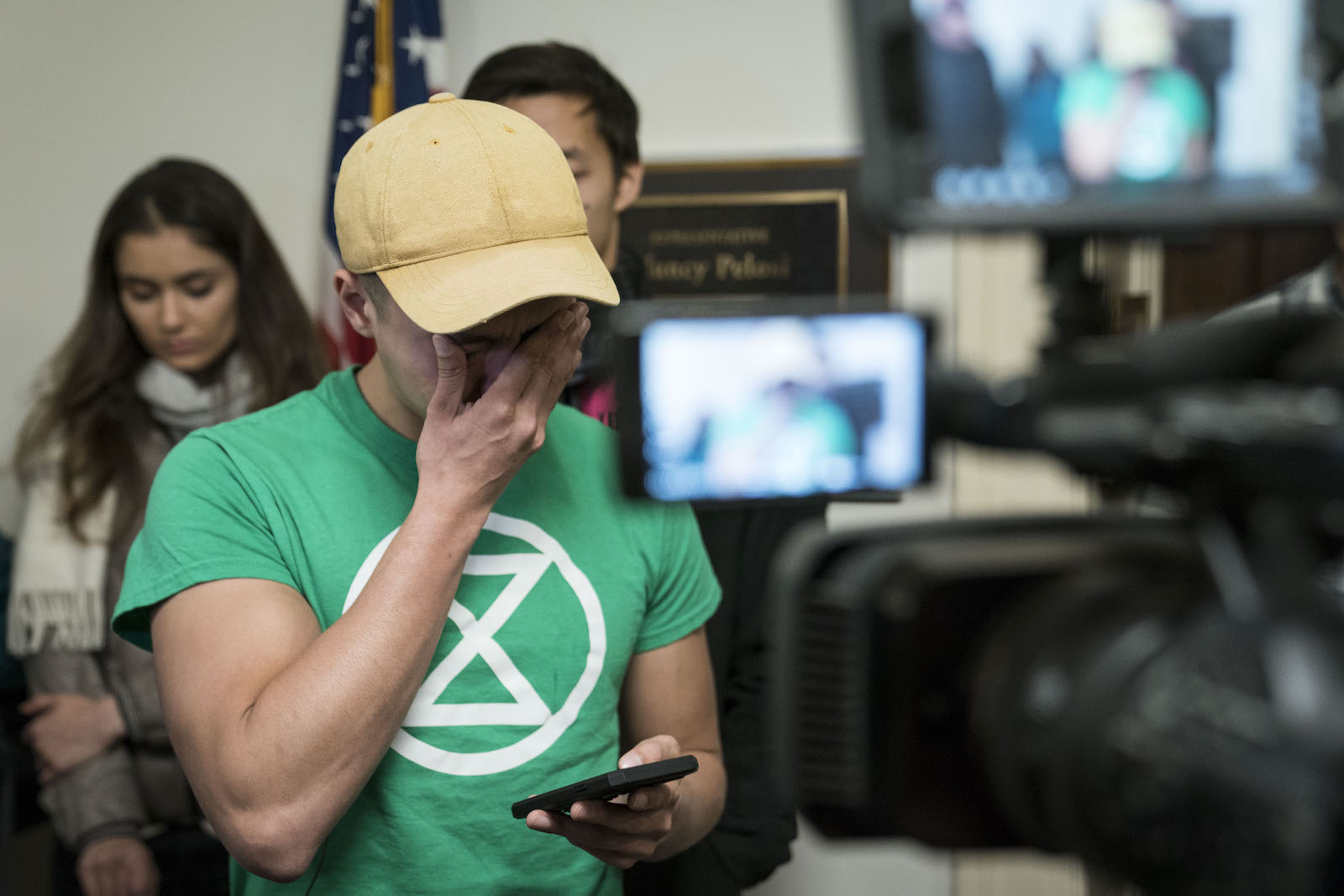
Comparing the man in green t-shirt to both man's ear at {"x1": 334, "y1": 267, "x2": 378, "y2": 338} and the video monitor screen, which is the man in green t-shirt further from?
the video monitor screen

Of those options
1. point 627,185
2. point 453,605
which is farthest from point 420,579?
point 627,185

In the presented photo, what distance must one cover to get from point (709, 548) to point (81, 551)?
39.5 inches

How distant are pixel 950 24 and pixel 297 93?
86.2 inches

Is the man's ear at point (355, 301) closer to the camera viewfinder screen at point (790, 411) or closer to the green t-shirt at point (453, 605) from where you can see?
the green t-shirt at point (453, 605)

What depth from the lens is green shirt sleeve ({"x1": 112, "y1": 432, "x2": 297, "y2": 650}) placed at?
965 mm

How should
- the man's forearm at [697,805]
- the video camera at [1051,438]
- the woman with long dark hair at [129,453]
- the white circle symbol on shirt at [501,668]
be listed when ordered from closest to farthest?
1. the video camera at [1051,438]
2. the white circle symbol on shirt at [501,668]
3. the man's forearm at [697,805]
4. the woman with long dark hair at [129,453]

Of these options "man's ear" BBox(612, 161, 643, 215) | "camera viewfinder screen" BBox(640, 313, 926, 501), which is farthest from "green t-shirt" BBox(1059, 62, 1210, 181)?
"man's ear" BBox(612, 161, 643, 215)

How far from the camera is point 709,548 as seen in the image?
1.66m

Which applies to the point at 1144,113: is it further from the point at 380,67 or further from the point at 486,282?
the point at 380,67

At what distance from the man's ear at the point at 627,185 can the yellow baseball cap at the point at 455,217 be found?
61cm

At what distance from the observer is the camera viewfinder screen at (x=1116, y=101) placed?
56 cm

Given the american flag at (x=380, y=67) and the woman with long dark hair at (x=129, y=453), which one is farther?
the american flag at (x=380, y=67)

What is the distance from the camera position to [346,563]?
3.35ft

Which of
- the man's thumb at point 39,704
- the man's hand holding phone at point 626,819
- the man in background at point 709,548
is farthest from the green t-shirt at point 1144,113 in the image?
the man's thumb at point 39,704
